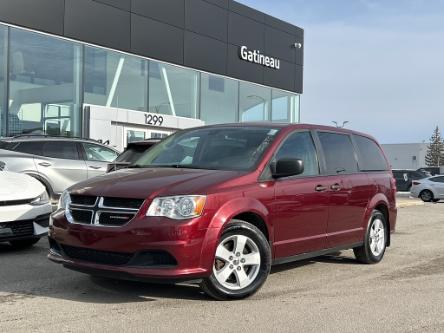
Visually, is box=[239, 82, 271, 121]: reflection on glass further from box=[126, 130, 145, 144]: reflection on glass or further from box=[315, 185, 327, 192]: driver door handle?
box=[315, 185, 327, 192]: driver door handle

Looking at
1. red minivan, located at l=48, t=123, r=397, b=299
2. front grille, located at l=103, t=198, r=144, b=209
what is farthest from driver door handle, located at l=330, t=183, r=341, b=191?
front grille, located at l=103, t=198, r=144, b=209

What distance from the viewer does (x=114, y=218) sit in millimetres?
5047

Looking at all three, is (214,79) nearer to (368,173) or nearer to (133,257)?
(368,173)

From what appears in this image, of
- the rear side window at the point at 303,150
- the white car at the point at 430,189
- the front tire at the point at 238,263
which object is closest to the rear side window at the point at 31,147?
the rear side window at the point at 303,150

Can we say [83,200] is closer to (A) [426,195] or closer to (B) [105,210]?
(B) [105,210]

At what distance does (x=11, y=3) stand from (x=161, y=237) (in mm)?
13218

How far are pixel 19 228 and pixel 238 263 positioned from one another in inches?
133

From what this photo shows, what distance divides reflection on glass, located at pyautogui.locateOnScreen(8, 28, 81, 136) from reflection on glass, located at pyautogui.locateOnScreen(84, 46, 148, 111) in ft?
1.79

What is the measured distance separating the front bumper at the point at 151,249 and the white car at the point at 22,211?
8.17ft

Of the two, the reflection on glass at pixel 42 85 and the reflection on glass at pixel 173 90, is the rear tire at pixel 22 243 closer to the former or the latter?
the reflection on glass at pixel 42 85

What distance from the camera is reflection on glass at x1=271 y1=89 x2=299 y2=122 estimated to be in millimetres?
26453

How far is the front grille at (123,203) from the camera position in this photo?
5000 mm

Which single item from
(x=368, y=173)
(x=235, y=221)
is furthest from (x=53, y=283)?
(x=368, y=173)

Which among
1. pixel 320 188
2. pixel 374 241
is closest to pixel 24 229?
pixel 320 188
